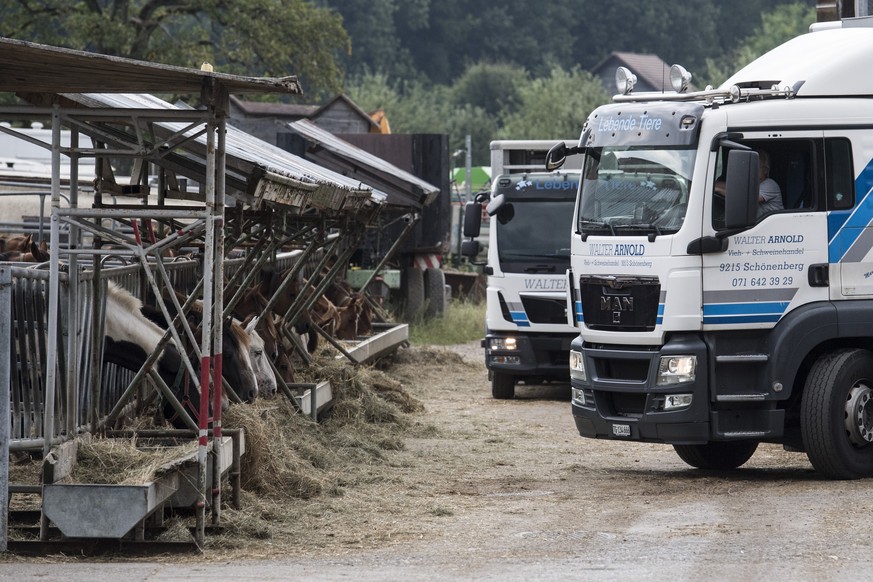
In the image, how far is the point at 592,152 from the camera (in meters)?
11.9

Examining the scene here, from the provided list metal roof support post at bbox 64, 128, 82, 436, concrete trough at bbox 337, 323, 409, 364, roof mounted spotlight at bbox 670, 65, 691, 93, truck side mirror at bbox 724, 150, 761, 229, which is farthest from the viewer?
concrete trough at bbox 337, 323, 409, 364

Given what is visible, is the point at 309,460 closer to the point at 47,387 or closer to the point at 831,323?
the point at 47,387

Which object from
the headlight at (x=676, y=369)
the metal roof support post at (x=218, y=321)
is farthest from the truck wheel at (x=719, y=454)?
the metal roof support post at (x=218, y=321)

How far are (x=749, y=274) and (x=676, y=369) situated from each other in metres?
0.94

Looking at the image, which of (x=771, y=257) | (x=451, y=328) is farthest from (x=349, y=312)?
(x=771, y=257)

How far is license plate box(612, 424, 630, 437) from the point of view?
1133 centimetres

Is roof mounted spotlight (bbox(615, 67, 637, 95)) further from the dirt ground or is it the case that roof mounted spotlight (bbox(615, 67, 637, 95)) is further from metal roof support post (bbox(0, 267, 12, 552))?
metal roof support post (bbox(0, 267, 12, 552))

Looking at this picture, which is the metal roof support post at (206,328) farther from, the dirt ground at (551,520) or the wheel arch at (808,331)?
the wheel arch at (808,331)

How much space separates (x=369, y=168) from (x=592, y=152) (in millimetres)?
9608

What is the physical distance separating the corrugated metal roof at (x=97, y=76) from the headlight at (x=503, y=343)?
923 cm

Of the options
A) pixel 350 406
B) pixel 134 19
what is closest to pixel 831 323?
pixel 350 406

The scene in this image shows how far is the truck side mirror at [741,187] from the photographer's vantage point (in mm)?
10664

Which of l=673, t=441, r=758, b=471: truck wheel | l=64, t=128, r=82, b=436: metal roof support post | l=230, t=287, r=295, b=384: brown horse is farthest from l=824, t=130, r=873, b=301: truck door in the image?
l=64, t=128, r=82, b=436: metal roof support post

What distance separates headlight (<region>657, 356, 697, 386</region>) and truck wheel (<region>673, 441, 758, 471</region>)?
1.37 m
